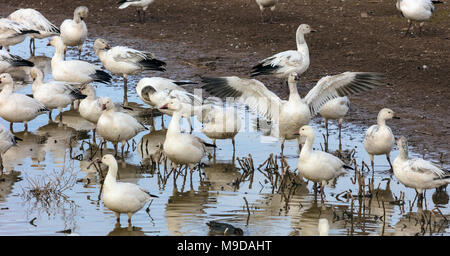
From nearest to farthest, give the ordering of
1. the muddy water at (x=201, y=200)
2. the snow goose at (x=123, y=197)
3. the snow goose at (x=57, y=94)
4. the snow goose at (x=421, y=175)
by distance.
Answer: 1. the snow goose at (x=123, y=197)
2. the muddy water at (x=201, y=200)
3. the snow goose at (x=421, y=175)
4. the snow goose at (x=57, y=94)

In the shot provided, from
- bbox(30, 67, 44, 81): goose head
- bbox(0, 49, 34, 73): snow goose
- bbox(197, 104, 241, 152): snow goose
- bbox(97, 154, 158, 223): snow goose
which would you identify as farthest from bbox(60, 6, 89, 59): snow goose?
bbox(97, 154, 158, 223): snow goose

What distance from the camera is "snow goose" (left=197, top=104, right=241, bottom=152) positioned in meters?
9.75

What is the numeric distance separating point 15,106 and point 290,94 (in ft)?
11.8

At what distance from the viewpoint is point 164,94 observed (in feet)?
36.1

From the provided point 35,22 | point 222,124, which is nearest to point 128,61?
point 222,124

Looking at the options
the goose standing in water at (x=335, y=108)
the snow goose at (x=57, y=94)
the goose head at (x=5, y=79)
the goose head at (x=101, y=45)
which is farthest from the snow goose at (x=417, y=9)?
the goose head at (x=5, y=79)

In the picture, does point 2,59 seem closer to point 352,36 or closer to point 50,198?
point 50,198

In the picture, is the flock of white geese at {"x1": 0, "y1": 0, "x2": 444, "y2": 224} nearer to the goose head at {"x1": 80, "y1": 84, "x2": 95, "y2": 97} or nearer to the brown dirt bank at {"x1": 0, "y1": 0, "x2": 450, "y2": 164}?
the goose head at {"x1": 80, "y1": 84, "x2": 95, "y2": 97}

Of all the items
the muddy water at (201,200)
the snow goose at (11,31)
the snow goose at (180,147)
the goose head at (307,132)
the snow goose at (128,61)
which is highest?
the snow goose at (11,31)

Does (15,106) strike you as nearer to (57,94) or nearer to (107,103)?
(57,94)

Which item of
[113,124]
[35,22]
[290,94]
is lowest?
Answer: [113,124]

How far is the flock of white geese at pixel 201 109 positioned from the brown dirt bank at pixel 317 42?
39.9 inches

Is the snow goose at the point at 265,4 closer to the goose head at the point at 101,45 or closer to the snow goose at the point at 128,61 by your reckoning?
the snow goose at the point at 128,61

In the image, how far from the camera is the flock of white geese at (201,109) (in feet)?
26.2
